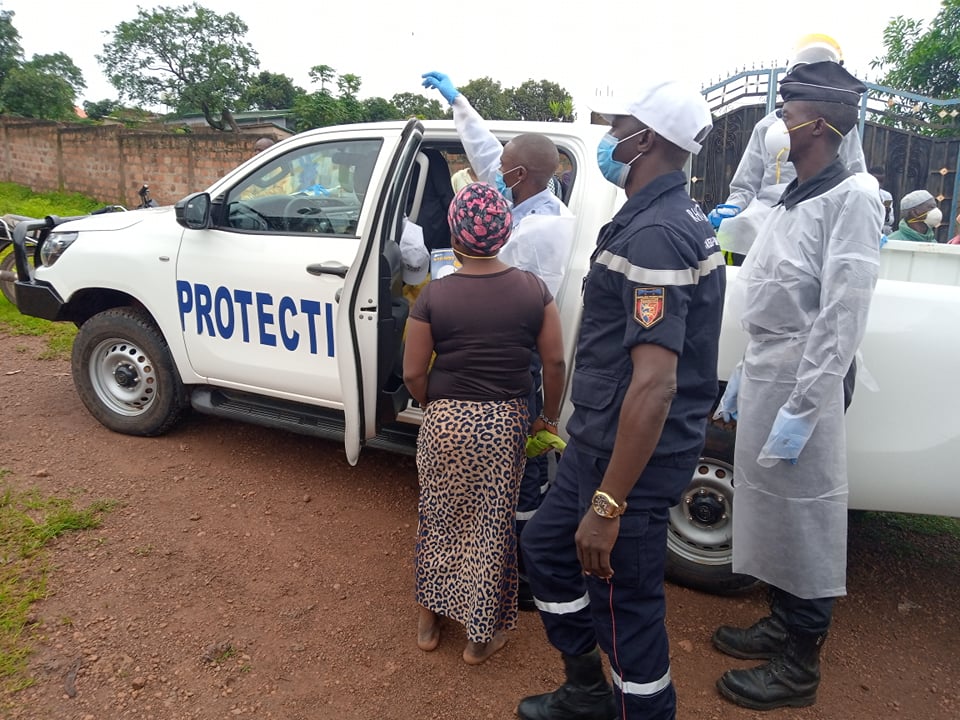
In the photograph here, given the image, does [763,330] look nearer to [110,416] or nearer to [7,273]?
[110,416]

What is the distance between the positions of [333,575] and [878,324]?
240 cm

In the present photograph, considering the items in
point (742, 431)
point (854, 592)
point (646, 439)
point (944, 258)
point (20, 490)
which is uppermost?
point (944, 258)

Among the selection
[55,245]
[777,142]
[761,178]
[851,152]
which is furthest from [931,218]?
[55,245]

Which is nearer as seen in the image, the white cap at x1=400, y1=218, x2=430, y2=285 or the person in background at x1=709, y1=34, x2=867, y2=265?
the person in background at x1=709, y1=34, x2=867, y2=265

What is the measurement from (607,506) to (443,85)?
2.12m

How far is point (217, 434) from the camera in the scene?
443cm

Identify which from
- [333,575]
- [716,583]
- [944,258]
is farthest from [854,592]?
[333,575]

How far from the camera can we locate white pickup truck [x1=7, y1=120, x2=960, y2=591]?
103 inches

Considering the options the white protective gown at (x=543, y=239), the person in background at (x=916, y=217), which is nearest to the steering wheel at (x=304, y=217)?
the white protective gown at (x=543, y=239)

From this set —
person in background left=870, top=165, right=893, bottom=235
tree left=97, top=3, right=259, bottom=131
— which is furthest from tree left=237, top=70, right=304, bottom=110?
person in background left=870, top=165, right=893, bottom=235

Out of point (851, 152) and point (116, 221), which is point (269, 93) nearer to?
point (116, 221)

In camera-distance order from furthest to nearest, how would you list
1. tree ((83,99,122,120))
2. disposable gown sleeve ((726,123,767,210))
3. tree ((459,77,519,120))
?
tree ((83,99,122,120)) < tree ((459,77,519,120)) < disposable gown sleeve ((726,123,767,210))

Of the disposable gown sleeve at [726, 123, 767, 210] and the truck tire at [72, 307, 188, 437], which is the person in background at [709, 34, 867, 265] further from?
the truck tire at [72, 307, 188, 437]

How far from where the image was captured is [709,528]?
3.05m
